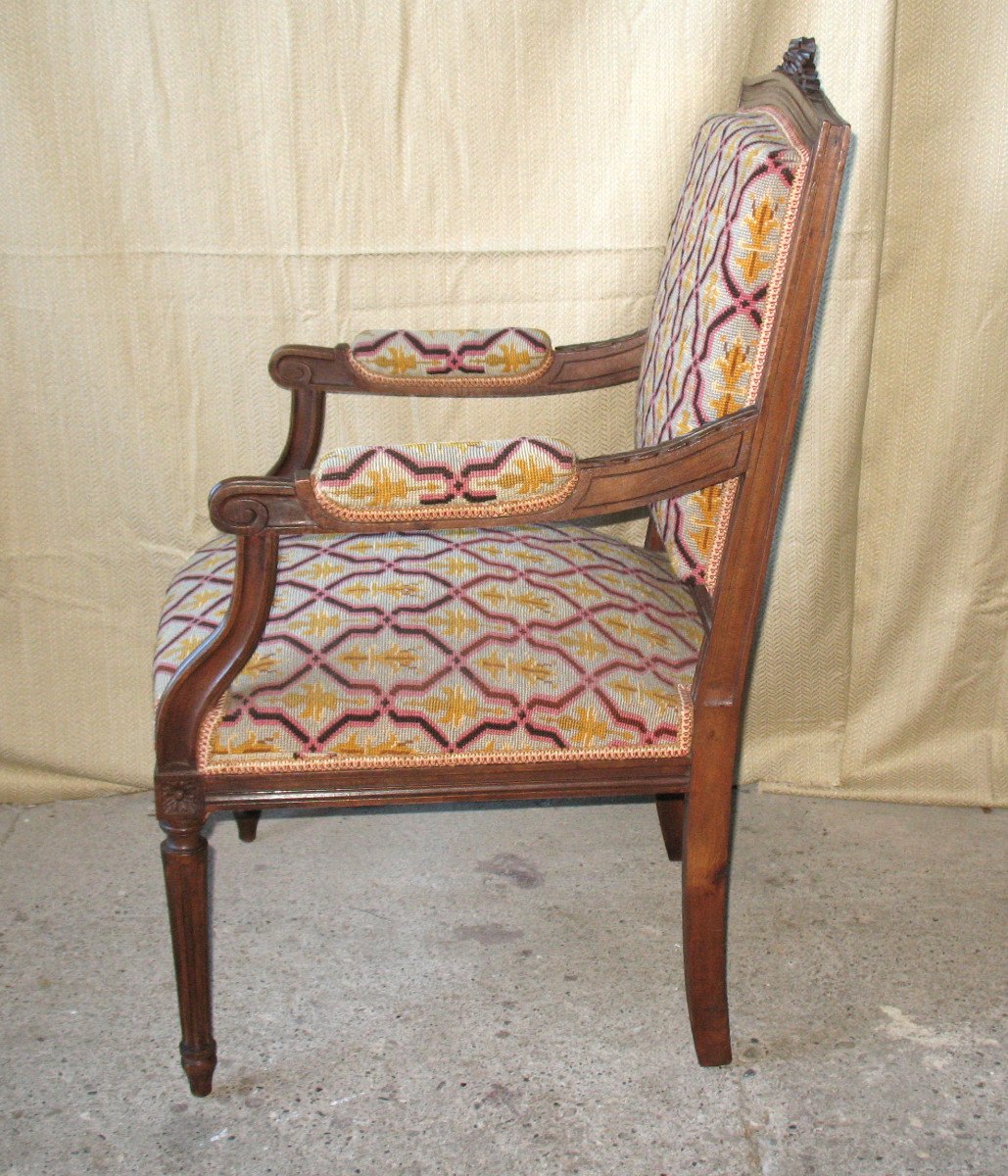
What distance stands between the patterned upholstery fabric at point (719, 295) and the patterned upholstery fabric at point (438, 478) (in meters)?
0.21

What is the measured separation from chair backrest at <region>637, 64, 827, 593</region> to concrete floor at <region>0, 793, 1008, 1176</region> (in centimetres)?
60

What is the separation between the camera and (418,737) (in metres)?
1.25

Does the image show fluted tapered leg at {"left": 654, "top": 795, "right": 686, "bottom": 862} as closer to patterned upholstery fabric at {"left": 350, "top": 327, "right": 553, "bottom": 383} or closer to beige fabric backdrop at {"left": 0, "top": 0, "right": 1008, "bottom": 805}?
beige fabric backdrop at {"left": 0, "top": 0, "right": 1008, "bottom": 805}

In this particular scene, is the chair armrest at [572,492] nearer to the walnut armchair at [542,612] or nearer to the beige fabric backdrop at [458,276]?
the walnut armchair at [542,612]

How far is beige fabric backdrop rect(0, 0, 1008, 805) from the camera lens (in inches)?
67.2

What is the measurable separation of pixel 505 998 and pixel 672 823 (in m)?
0.41

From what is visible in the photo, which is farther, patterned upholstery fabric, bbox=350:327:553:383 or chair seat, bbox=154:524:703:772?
patterned upholstery fabric, bbox=350:327:553:383

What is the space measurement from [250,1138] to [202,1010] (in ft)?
0.48

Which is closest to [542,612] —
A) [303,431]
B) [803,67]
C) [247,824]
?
[303,431]

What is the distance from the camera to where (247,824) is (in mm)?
1899

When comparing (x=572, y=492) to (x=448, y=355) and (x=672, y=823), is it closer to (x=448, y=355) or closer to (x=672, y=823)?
(x=448, y=355)

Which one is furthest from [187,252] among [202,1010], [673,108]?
[202,1010]

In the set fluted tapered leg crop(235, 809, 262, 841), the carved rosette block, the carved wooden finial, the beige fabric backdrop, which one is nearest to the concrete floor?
fluted tapered leg crop(235, 809, 262, 841)

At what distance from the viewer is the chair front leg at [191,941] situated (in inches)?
50.5
